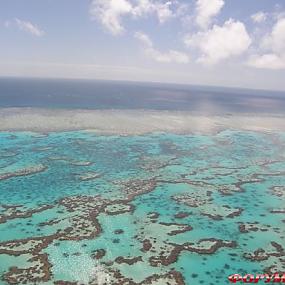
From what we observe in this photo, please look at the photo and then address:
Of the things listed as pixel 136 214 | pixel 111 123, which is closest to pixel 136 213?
pixel 136 214

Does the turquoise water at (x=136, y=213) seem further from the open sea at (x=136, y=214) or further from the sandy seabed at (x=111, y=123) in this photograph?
the sandy seabed at (x=111, y=123)

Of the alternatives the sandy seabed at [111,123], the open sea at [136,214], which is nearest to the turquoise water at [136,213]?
the open sea at [136,214]

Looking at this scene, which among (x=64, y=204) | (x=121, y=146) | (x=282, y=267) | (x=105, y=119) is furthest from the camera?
(x=105, y=119)

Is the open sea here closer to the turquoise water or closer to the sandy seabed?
the turquoise water

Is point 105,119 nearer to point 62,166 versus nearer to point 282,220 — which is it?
point 62,166

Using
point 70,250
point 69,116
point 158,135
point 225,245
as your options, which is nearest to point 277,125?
point 158,135

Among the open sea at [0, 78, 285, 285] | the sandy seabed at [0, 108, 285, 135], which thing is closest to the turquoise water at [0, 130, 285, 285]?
the open sea at [0, 78, 285, 285]
